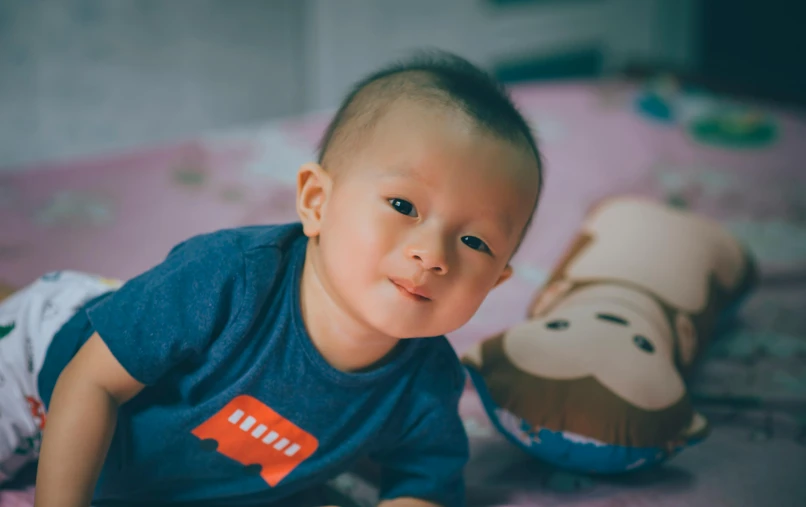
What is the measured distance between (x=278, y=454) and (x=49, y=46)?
1.81 m

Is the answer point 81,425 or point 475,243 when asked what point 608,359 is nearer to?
point 475,243

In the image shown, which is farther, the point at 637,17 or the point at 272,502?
the point at 637,17

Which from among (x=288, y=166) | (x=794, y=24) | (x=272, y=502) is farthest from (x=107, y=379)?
(x=794, y=24)

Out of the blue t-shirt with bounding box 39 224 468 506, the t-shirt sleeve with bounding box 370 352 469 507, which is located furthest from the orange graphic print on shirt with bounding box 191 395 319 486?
the t-shirt sleeve with bounding box 370 352 469 507

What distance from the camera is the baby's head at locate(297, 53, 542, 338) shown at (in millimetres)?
630

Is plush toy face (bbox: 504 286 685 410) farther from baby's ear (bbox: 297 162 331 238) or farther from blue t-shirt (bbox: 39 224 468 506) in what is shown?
baby's ear (bbox: 297 162 331 238)

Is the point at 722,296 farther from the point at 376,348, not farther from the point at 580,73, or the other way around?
the point at 580,73

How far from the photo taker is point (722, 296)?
1229 mm

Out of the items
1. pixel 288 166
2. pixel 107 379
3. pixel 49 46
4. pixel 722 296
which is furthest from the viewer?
pixel 49 46

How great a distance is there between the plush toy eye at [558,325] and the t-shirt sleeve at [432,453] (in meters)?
0.19

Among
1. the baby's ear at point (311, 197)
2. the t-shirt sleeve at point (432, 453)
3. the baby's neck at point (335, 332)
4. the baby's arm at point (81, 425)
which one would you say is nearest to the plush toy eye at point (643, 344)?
the t-shirt sleeve at point (432, 453)

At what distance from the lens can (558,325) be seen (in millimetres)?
983

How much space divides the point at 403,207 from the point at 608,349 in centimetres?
41

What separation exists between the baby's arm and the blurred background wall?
67.4 inches
